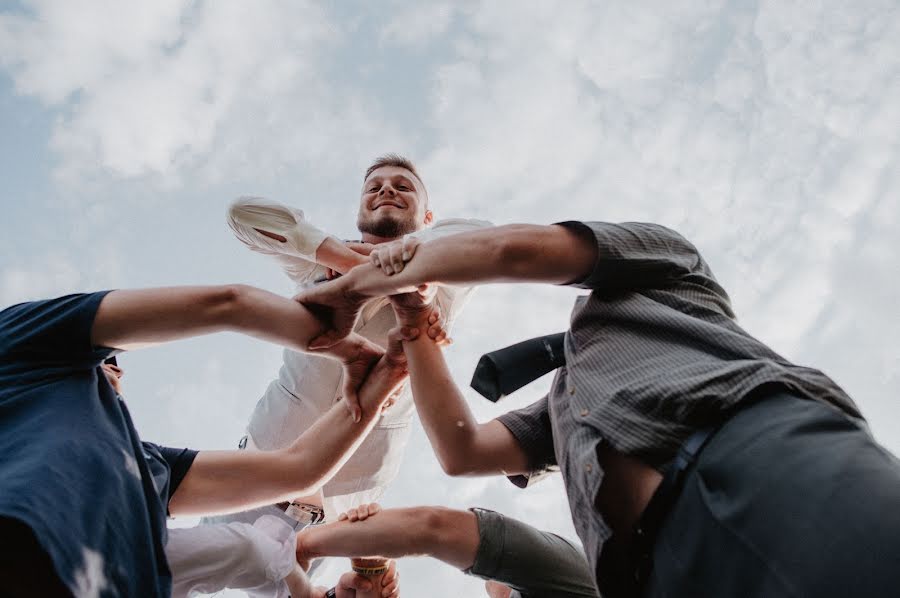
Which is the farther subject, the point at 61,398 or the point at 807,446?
the point at 61,398

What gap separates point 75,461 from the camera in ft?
4.96

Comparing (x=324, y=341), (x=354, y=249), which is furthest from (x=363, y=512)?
(x=354, y=249)

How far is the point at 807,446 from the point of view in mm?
1274

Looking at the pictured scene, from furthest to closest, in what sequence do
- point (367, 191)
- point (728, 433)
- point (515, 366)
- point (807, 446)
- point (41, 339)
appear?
point (367, 191) → point (515, 366) → point (41, 339) → point (728, 433) → point (807, 446)

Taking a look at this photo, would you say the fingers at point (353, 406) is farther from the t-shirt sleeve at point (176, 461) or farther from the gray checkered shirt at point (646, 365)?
the gray checkered shirt at point (646, 365)

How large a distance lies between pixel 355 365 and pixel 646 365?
1.61 m

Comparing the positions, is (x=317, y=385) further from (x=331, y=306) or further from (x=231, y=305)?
(x=231, y=305)

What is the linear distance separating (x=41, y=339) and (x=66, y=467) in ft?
1.80

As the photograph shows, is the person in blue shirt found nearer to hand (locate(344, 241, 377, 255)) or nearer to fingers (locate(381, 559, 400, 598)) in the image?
fingers (locate(381, 559, 400, 598))

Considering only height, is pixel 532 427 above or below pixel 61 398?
below

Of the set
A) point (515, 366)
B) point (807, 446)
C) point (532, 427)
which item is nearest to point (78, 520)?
point (515, 366)

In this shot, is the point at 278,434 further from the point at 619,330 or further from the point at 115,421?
the point at 619,330

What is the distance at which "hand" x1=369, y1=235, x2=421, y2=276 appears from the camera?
7.74 ft

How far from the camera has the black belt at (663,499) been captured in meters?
1.42
